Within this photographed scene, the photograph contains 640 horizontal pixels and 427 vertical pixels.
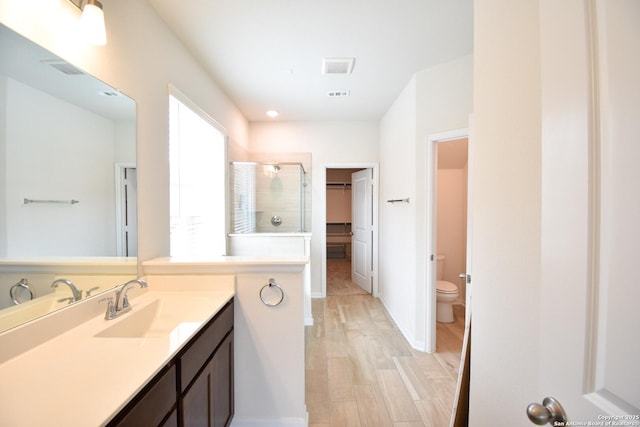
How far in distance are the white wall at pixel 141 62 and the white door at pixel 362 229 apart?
2810 mm

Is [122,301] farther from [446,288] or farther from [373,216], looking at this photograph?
[373,216]

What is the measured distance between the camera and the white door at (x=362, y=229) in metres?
4.07

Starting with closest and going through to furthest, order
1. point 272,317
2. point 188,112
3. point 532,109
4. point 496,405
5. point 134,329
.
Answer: point 532,109 → point 496,405 → point 134,329 → point 272,317 → point 188,112

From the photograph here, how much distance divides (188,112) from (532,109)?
2338 mm

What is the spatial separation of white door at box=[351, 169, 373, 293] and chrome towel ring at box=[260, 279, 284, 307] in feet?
8.87

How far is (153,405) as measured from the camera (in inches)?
31.7

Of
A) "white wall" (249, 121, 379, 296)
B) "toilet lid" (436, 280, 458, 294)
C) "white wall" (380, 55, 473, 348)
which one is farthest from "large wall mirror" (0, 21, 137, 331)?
"toilet lid" (436, 280, 458, 294)

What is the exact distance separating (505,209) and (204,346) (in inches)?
54.4

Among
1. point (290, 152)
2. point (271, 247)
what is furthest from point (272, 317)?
point (290, 152)

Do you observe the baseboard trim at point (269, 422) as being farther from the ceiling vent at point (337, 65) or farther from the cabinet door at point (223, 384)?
the ceiling vent at point (337, 65)

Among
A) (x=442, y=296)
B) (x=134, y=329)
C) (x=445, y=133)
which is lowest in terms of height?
(x=442, y=296)

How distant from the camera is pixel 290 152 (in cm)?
388

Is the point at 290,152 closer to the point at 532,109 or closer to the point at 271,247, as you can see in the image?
Result: the point at 271,247

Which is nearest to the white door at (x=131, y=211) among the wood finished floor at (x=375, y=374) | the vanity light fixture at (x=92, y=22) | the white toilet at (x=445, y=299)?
the vanity light fixture at (x=92, y=22)
